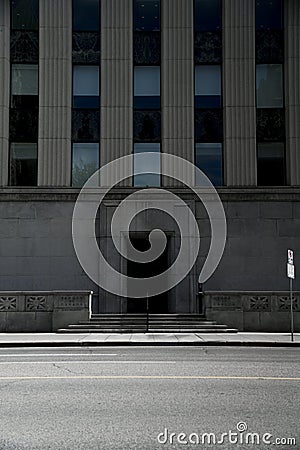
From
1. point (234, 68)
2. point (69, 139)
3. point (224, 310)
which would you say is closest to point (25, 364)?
point (224, 310)

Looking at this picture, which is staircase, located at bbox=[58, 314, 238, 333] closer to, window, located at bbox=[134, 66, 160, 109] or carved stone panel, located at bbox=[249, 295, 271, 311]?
carved stone panel, located at bbox=[249, 295, 271, 311]

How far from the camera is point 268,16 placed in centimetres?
3316

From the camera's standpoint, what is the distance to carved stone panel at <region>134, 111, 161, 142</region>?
107 feet

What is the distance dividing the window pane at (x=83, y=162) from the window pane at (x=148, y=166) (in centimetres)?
185

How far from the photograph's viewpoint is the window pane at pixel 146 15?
3325cm

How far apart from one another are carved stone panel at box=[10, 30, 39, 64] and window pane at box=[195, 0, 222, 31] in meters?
7.54

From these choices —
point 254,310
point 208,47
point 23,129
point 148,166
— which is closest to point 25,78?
point 23,129

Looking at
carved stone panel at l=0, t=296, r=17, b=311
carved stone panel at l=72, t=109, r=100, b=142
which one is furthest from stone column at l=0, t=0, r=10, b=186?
carved stone panel at l=0, t=296, r=17, b=311

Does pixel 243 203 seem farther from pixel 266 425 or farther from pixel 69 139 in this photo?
pixel 266 425

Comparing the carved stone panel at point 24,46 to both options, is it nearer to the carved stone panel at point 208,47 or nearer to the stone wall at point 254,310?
the carved stone panel at point 208,47

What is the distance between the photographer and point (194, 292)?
3116 cm

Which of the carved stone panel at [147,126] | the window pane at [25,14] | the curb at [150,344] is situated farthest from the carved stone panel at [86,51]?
the curb at [150,344]

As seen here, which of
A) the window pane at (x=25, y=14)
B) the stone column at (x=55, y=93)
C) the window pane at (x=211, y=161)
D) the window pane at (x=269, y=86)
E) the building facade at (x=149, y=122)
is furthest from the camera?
the window pane at (x=25, y=14)

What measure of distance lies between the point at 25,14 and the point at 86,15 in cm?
285
